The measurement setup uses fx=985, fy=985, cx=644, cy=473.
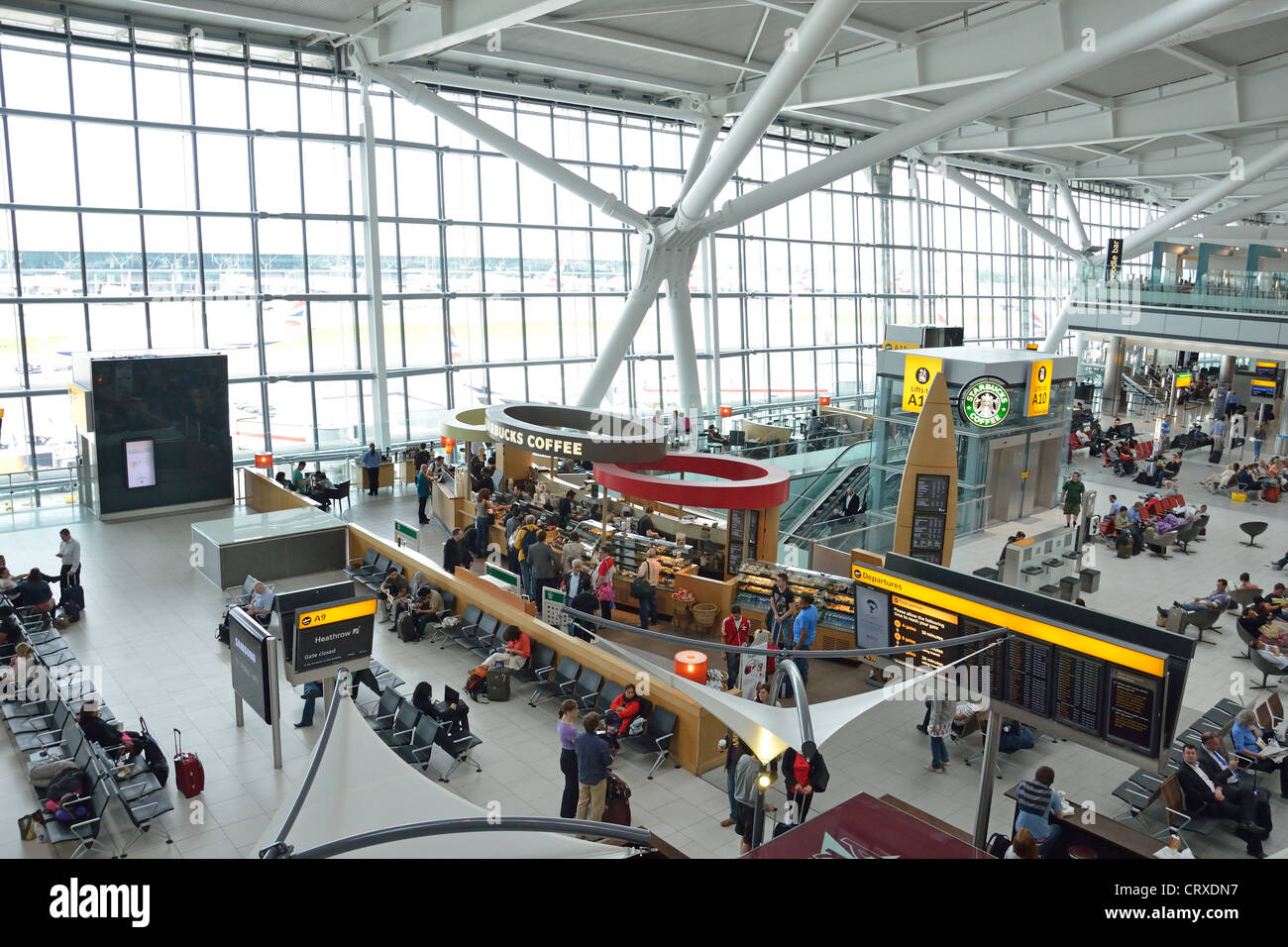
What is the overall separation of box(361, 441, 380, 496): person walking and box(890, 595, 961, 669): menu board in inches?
654

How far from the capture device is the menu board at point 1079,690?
8.45 meters

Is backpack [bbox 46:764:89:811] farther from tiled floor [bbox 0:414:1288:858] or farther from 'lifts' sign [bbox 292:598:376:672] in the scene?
'lifts' sign [bbox 292:598:376:672]

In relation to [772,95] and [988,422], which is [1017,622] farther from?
[772,95]

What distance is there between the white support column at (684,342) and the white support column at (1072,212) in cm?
2598

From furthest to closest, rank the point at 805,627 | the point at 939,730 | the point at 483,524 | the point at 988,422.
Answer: the point at 483,524 < the point at 988,422 < the point at 805,627 < the point at 939,730

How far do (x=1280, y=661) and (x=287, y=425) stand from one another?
3169 centimetres

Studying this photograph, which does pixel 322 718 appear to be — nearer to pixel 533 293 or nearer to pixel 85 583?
pixel 85 583

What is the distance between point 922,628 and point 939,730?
1.61 m

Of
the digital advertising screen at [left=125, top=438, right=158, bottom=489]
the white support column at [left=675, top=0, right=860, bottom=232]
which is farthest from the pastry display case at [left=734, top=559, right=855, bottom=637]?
the digital advertising screen at [left=125, top=438, right=158, bottom=489]

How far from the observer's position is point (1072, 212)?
45.8m

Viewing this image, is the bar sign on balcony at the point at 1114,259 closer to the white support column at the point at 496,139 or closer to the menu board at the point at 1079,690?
the white support column at the point at 496,139

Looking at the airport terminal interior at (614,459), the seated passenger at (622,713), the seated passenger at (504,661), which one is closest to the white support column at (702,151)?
the airport terminal interior at (614,459)

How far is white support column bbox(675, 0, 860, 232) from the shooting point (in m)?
16.4


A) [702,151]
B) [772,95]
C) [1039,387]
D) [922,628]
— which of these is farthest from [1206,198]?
[922,628]
